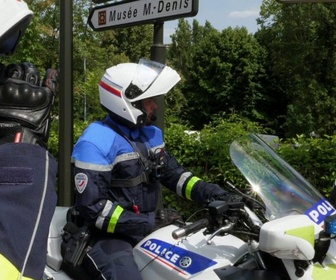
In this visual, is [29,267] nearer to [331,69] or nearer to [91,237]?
[91,237]

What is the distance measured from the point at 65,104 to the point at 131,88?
7.44 feet

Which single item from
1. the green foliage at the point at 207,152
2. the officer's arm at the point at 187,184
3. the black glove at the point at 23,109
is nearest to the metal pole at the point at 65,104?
the green foliage at the point at 207,152

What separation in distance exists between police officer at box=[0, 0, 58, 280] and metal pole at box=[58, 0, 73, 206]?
368 centimetres

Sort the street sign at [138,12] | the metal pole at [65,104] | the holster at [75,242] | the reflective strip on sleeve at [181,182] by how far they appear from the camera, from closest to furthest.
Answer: the holster at [75,242]
the reflective strip on sleeve at [181,182]
the street sign at [138,12]
the metal pole at [65,104]

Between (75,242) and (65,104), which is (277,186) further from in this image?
(65,104)

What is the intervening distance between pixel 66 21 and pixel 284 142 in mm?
2391

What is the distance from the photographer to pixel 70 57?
5.07 m

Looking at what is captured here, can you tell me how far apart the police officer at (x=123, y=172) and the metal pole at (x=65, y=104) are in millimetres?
2019

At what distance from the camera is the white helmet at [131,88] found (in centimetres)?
287

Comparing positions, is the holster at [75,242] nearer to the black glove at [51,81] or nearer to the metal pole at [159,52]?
the black glove at [51,81]

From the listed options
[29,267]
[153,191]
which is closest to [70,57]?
[153,191]

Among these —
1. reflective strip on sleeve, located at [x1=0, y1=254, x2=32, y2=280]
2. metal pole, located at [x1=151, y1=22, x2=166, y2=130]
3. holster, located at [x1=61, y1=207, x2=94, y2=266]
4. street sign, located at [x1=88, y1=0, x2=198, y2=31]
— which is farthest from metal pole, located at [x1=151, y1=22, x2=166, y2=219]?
reflective strip on sleeve, located at [x1=0, y1=254, x2=32, y2=280]

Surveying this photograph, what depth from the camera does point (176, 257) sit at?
234cm

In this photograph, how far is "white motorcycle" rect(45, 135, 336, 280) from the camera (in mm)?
1970
